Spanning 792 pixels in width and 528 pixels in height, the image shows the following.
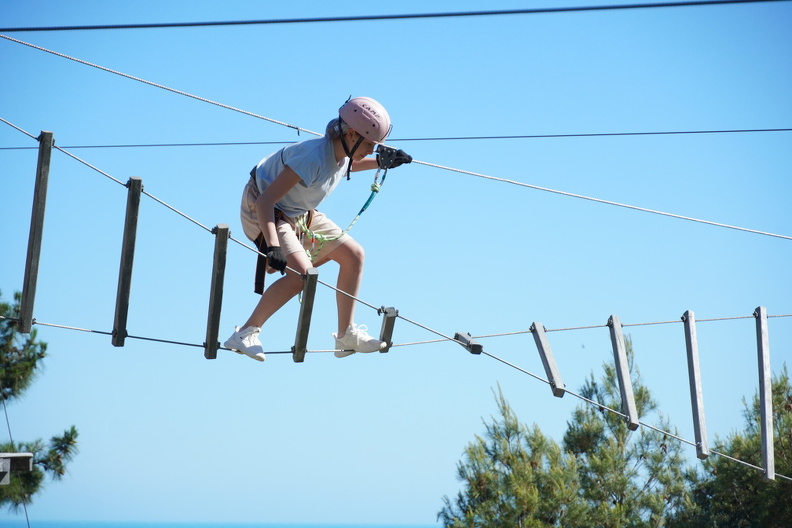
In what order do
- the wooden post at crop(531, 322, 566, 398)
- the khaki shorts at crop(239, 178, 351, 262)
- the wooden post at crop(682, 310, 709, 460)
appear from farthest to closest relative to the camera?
the wooden post at crop(682, 310, 709, 460) → the wooden post at crop(531, 322, 566, 398) → the khaki shorts at crop(239, 178, 351, 262)

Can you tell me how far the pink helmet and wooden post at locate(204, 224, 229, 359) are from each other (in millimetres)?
795

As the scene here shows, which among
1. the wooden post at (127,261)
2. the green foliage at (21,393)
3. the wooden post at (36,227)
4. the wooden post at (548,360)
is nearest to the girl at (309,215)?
the wooden post at (127,261)

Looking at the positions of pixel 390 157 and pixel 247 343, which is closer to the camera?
pixel 247 343

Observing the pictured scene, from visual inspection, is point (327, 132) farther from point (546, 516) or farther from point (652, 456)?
point (652, 456)

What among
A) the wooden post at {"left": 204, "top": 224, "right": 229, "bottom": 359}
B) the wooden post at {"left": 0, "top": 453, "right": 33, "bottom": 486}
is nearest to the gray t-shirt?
the wooden post at {"left": 204, "top": 224, "right": 229, "bottom": 359}

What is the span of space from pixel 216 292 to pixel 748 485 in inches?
510

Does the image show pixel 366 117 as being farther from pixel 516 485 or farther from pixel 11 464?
pixel 516 485

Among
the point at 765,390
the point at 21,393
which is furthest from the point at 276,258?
the point at 21,393

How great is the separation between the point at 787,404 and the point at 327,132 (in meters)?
12.4

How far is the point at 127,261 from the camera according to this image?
4.68 m

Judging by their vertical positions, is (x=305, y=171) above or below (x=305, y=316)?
above

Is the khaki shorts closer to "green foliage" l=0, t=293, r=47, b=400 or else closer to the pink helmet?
the pink helmet

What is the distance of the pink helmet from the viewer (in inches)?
195

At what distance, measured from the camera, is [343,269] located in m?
5.21
